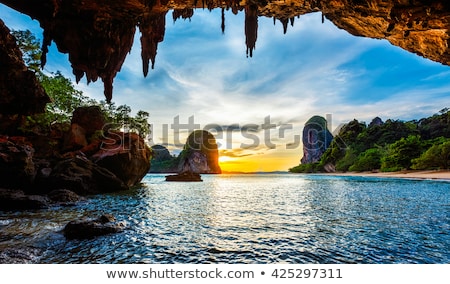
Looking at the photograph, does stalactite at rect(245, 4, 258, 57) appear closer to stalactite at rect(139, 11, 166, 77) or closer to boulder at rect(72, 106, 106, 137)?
stalactite at rect(139, 11, 166, 77)

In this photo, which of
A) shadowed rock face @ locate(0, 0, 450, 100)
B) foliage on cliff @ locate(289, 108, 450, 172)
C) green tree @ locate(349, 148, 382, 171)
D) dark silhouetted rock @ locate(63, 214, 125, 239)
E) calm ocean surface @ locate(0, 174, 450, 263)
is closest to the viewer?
calm ocean surface @ locate(0, 174, 450, 263)

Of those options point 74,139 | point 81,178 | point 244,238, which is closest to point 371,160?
point 244,238

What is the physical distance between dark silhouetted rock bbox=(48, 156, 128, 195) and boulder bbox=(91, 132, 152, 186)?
2.40 m

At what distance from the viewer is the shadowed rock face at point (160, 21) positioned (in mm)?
10279

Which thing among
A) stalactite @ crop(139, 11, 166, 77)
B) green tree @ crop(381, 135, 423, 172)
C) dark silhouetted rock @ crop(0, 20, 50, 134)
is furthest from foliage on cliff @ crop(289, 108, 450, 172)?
dark silhouetted rock @ crop(0, 20, 50, 134)

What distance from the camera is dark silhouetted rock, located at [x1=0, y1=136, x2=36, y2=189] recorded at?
14.5m

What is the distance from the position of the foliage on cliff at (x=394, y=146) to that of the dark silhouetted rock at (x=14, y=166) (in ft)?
186

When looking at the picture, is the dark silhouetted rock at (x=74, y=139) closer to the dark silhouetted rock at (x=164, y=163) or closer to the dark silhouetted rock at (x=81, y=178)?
the dark silhouetted rock at (x=81, y=178)

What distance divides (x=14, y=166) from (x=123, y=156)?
9.69 metres

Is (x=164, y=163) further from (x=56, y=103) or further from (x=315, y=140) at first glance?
(x=56, y=103)

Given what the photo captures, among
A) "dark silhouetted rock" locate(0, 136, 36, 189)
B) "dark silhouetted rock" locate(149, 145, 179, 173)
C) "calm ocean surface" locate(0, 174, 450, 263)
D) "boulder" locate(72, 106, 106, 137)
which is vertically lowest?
"dark silhouetted rock" locate(149, 145, 179, 173)

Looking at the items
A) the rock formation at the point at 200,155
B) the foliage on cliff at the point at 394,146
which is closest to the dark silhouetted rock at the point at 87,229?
the foliage on cliff at the point at 394,146

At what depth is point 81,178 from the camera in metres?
19.0
